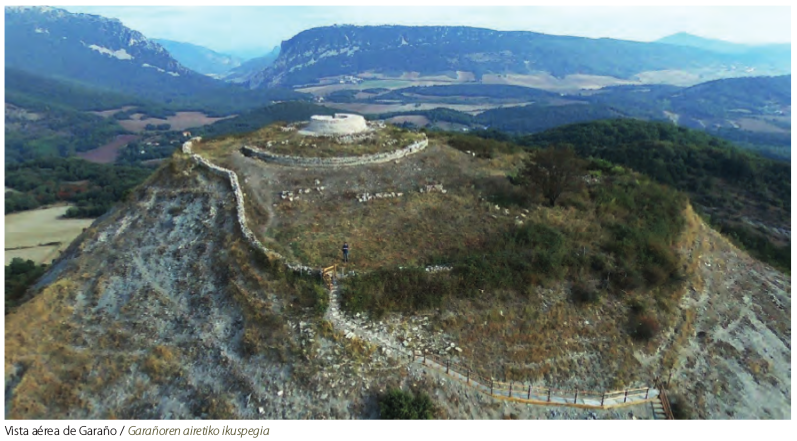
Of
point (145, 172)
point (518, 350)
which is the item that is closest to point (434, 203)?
point (518, 350)

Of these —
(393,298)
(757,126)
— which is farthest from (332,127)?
(757,126)

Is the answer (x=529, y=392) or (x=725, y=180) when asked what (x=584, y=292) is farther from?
(x=725, y=180)

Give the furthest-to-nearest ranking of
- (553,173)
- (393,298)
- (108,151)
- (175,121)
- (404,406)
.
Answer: (175,121), (108,151), (553,173), (393,298), (404,406)

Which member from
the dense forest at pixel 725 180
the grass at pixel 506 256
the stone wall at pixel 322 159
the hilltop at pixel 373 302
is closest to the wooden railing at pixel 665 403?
the grass at pixel 506 256

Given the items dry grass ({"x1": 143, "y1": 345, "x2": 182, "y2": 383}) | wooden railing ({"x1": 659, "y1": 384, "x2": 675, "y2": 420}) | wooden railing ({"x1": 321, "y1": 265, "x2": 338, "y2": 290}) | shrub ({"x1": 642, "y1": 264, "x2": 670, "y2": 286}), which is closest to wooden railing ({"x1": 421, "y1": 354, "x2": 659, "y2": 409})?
wooden railing ({"x1": 659, "y1": 384, "x2": 675, "y2": 420})

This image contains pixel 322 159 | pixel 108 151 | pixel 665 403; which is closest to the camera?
pixel 665 403

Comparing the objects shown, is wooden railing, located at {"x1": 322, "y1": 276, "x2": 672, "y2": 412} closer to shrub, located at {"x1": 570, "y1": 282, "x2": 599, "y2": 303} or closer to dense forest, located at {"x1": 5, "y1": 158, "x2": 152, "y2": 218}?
shrub, located at {"x1": 570, "y1": 282, "x2": 599, "y2": 303}
